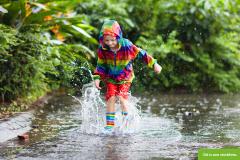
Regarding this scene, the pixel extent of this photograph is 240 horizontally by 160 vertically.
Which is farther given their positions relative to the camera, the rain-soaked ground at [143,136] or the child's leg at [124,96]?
→ the child's leg at [124,96]

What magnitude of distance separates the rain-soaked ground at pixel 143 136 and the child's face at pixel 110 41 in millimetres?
975

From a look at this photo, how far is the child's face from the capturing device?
229 inches

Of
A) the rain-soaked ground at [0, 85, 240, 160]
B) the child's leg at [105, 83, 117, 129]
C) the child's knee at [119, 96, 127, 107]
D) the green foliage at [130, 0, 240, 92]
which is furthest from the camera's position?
the green foliage at [130, 0, 240, 92]

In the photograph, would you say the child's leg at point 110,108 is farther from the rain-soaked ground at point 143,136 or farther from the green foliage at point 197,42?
the green foliage at point 197,42

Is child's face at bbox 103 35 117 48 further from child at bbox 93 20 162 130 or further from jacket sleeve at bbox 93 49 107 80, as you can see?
jacket sleeve at bbox 93 49 107 80

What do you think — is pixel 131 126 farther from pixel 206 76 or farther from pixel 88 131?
pixel 206 76

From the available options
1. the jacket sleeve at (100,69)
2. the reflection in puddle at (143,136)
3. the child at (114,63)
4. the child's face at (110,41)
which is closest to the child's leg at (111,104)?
the child at (114,63)

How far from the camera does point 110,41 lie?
5848mm

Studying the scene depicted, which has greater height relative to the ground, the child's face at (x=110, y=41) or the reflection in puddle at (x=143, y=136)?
the child's face at (x=110, y=41)

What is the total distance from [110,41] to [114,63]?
0.30m

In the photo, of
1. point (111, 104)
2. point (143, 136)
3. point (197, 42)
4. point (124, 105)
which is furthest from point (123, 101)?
point (197, 42)

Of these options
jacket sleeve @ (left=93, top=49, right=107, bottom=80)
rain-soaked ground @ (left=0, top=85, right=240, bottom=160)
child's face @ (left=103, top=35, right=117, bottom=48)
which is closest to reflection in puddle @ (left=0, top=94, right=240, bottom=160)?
rain-soaked ground @ (left=0, top=85, right=240, bottom=160)

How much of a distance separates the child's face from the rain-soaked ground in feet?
3.20

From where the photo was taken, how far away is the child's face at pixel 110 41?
5828mm
